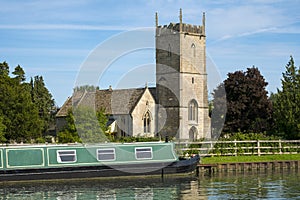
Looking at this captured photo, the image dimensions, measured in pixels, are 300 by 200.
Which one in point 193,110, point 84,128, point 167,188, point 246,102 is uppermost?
point 246,102

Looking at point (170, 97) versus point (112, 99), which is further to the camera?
point (112, 99)

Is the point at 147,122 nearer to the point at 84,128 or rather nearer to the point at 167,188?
the point at 84,128

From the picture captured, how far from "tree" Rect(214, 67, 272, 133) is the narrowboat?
2881cm

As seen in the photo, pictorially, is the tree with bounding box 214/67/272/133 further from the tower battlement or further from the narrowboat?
the narrowboat

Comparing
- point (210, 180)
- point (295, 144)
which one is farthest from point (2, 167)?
point (295, 144)

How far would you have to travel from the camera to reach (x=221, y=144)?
38438 millimetres

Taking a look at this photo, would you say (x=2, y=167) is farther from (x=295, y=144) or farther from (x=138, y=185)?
(x=295, y=144)

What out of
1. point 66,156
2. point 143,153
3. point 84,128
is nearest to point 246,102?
point 84,128

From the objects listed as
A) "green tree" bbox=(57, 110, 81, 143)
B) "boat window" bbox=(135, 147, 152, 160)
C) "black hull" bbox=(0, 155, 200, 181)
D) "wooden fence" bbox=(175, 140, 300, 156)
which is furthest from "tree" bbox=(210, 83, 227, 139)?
"black hull" bbox=(0, 155, 200, 181)

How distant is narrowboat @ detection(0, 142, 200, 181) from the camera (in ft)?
102

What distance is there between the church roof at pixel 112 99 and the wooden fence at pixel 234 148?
23.7 m

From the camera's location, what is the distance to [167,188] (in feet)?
92.1

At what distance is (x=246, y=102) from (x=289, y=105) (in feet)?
64.4

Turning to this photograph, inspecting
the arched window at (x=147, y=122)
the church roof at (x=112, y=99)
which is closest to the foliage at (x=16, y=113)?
the church roof at (x=112, y=99)
